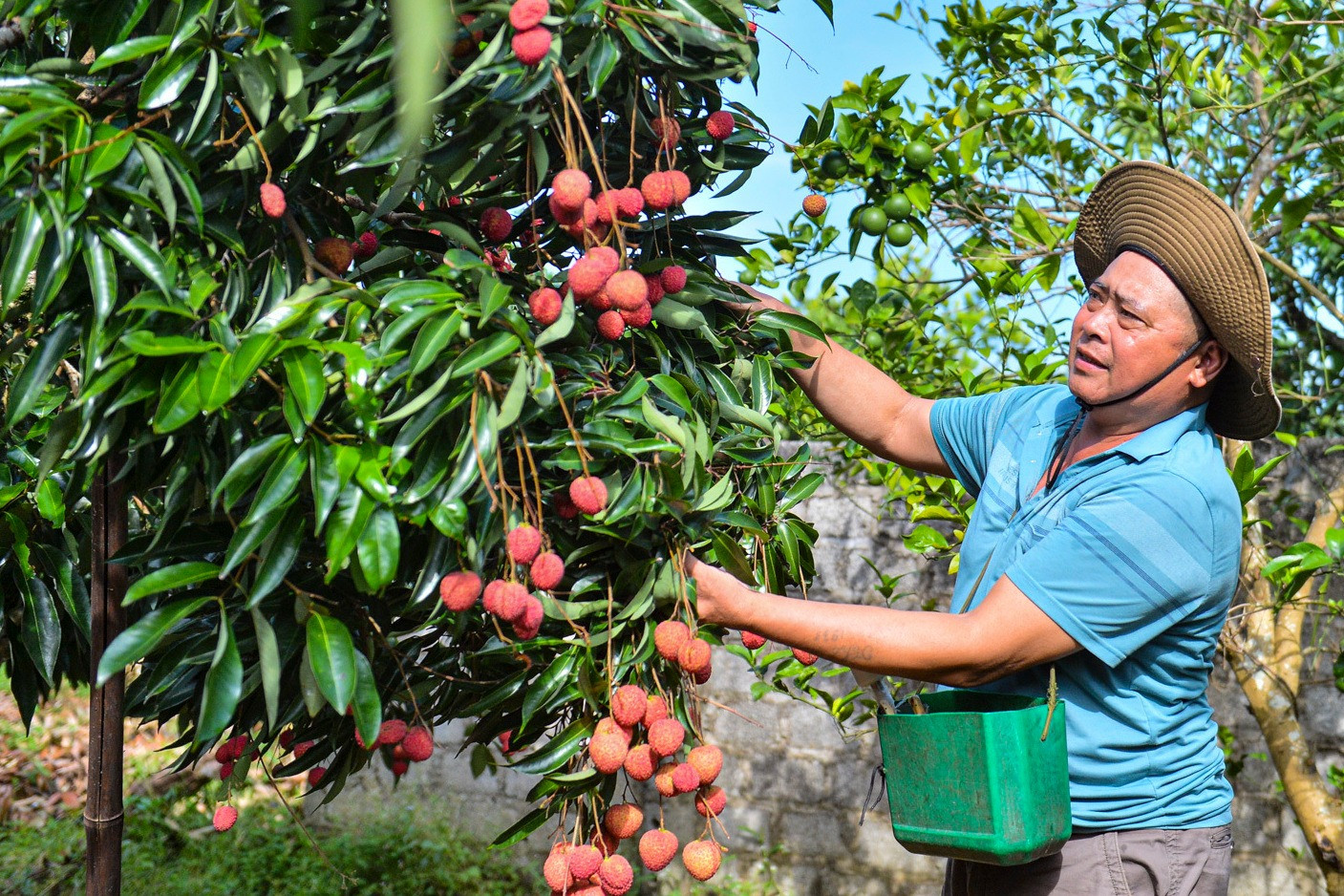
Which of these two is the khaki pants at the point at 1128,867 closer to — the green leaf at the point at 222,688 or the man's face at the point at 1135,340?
the man's face at the point at 1135,340

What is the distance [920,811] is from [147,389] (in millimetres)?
938

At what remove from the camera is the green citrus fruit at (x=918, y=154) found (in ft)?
6.17

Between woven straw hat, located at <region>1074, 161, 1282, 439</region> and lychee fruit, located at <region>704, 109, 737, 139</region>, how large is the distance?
645 mm

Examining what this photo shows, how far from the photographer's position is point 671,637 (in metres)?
1.03

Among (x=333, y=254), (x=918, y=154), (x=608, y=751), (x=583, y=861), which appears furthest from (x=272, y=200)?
(x=918, y=154)

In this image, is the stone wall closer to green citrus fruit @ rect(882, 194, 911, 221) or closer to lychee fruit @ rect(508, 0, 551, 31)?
green citrus fruit @ rect(882, 194, 911, 221)

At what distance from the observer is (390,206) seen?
0.99m

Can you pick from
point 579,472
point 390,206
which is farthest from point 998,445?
point 390,206

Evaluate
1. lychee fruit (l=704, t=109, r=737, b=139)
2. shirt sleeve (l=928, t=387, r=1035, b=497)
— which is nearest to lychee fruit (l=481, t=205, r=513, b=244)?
lychee fruit (l=704, t=109, r=737, b=139)

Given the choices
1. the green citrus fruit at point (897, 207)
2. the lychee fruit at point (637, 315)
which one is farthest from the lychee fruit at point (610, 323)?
the green citrus fruit at point (897, 207)

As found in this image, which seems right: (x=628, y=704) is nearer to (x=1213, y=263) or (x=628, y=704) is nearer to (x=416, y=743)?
(x=416, y=743)

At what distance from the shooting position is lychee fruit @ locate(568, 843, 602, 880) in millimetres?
1062

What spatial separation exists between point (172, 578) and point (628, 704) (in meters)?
0.41

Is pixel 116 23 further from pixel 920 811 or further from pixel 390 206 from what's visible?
pixel 920 811
